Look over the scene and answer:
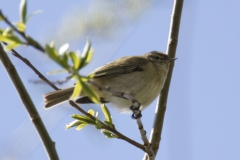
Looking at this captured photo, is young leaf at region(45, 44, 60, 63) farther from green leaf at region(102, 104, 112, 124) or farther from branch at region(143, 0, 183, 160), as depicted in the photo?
branch at region(143, 0, 183, 160)

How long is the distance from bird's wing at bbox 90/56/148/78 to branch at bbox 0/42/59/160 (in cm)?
148

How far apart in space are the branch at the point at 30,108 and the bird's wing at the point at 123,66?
1.48 metres

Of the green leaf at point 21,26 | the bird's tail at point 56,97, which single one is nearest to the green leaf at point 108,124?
the bird's tail at point 56,97

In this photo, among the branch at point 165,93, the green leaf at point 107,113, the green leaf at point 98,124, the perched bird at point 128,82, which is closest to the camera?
the green leaf at point 98,124

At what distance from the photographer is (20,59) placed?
9.51 ft

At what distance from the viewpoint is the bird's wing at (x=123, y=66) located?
14.7 feet

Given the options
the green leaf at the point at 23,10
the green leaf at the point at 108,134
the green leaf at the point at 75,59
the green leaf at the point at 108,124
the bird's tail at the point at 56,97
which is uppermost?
the bird's tail at the point at 56,97

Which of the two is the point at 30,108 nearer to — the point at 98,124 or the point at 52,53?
the point at 98,124

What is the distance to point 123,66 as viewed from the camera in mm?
4789

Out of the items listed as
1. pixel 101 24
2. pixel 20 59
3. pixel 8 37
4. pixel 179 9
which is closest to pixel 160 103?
pixel 179 9

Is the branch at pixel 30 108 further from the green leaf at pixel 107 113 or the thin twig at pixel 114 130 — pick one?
the green leaf at pixel 107 113

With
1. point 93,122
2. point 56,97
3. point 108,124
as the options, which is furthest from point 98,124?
point 56,97

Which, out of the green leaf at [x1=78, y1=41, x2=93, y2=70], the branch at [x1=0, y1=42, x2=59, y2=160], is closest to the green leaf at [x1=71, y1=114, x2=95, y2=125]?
the branch at [x1=0, y1=42, x2=59, y2=160]

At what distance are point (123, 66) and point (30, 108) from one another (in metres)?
2.04
